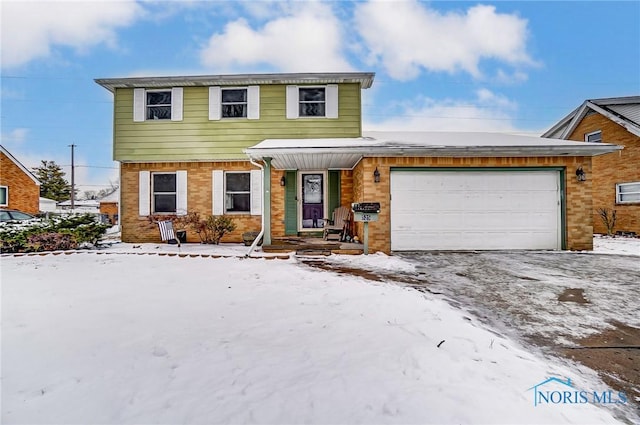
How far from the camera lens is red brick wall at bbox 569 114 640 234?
36.2 ft

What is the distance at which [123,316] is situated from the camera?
3029 millimetres

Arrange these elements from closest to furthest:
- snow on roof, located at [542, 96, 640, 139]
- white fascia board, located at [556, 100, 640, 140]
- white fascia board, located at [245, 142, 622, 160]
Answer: white fascia board, located at [245, 142, 622, 160]
white fascia board, located at [556, 100, 640, 140]
snow on roof, located at [542, 96, 640, 139]

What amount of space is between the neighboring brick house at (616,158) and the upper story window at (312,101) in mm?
9636

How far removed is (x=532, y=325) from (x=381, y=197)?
178 inches

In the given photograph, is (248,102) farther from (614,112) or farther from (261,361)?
(614,112)

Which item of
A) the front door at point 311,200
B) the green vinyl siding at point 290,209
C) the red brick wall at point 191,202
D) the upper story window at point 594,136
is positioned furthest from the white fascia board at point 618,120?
the red brick wall at point 191,202

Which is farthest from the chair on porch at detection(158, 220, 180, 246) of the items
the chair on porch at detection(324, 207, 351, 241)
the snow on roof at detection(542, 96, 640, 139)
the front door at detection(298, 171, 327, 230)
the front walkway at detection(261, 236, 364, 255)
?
the snow on roof at detection(542, 96, 640, 139)

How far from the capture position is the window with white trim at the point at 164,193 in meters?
9.70

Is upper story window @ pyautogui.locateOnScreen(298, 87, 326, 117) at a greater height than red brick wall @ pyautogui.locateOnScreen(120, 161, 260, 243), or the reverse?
upper story window @ pyautogui.locateOnScreen(298, 87, 326, 117)

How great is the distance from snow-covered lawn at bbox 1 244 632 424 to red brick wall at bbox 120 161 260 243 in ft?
18.2

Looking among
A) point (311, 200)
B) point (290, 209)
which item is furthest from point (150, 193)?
point (311, 200)

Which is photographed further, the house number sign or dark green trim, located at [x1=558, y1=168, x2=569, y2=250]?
dark green trim, located at [x1=558, y1=168, x2=569, y2=250]

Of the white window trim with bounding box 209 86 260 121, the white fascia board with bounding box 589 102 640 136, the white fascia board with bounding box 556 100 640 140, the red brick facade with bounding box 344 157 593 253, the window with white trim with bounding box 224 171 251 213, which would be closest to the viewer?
the red brick facade with bounding box 344 157 593 253

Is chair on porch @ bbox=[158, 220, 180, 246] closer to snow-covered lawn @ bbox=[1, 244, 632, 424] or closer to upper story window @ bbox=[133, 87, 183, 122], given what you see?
upper story window @ bbox=[133, 87, 183, 122]
